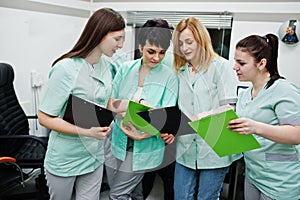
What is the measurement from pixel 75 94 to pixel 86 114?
0.09 meters

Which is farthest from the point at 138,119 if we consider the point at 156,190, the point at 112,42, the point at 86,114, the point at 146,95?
the point at 156,190

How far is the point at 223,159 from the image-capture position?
1286mm

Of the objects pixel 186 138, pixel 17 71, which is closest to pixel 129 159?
pixel 186 138

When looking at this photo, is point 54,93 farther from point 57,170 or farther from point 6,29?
point 6,29

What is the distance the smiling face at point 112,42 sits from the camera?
3.52 feet

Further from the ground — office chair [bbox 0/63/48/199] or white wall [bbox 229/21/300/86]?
white wall [bbox 229/21/300/86]

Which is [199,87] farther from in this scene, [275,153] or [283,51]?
[283,51]

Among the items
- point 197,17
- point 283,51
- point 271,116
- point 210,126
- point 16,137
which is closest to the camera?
point 210,126

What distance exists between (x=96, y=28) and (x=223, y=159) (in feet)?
2.72

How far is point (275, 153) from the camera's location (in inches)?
45.2

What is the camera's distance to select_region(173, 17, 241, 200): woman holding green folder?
1181 mm

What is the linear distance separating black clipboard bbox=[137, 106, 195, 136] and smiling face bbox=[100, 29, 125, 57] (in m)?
0.30

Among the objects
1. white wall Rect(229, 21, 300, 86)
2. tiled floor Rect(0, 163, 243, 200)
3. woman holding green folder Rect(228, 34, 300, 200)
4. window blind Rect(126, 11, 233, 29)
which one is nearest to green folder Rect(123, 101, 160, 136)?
woman holding green folder Rect(228, 34, 300, 200)

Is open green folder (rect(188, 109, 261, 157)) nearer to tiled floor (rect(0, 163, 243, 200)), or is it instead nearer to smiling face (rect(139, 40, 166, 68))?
smiling face (rect(139, 40, 166, 68))
